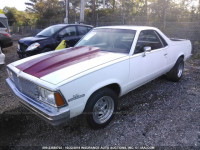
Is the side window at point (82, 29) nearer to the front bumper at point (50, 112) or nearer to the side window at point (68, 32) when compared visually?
the side window at point (68, 32)

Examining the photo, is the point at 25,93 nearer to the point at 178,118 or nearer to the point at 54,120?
the point at 54,120

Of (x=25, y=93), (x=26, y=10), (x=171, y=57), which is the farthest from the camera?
(x=26, y=10)

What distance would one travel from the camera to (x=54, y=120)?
2070mm

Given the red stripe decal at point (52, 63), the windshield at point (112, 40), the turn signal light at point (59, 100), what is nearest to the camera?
the turn signal light at point (59, 100)

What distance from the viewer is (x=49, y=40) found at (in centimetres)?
619

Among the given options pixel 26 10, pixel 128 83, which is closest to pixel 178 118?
pixel 128 83

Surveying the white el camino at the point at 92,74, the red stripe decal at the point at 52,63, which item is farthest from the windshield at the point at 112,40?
the red stripe decal at the point at 52,63

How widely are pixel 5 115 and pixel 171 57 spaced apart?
4086mm

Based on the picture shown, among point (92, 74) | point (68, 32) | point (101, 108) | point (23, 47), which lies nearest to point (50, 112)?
point (92, 74)

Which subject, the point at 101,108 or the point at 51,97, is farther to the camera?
the point at 101,108

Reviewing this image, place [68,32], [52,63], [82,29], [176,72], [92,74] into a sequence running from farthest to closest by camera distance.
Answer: [82,29], [68,32], [176,72], [52,63], [92,74]

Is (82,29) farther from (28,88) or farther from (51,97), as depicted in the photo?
(51,97)

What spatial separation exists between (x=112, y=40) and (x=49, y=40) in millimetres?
3616

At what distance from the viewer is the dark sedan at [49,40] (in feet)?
19.4
